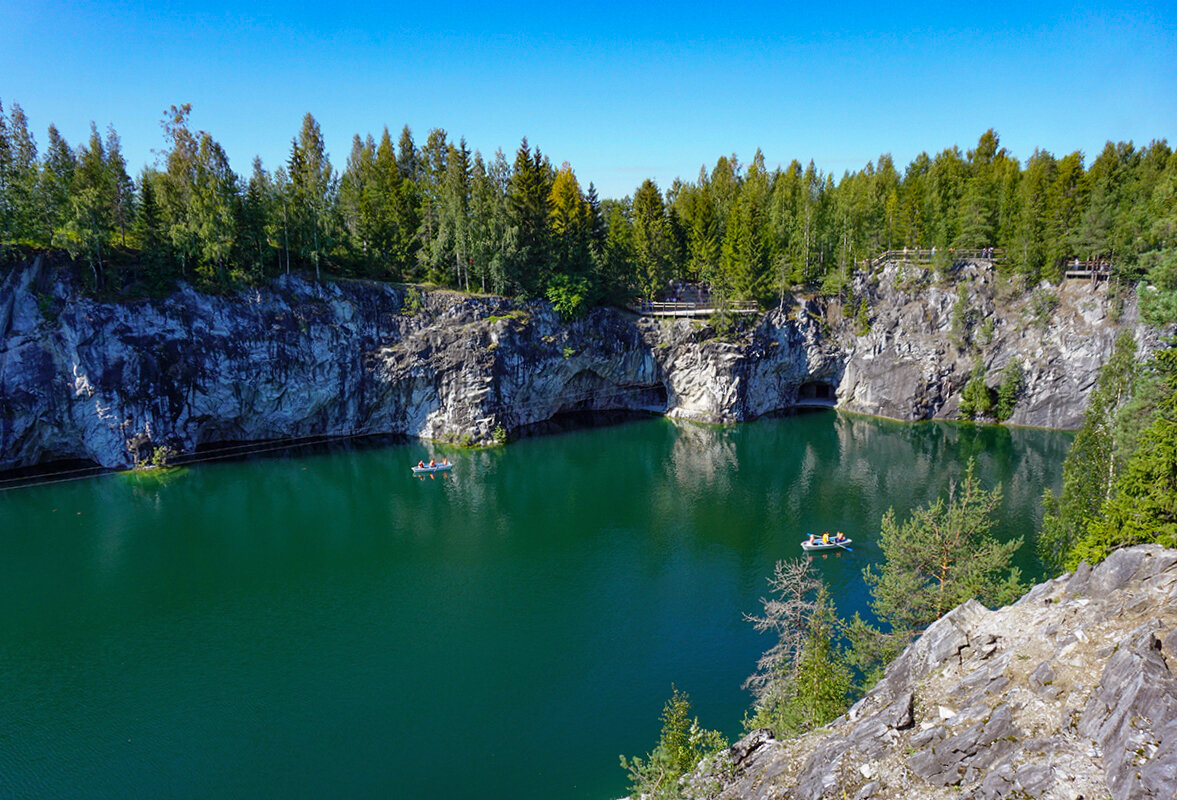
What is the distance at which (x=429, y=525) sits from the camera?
44.0 meters

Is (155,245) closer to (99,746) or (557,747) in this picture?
(99,746)

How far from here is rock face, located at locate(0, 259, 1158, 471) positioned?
5112cm

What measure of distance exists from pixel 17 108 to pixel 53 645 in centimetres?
4820

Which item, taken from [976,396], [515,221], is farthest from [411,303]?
[976,396]

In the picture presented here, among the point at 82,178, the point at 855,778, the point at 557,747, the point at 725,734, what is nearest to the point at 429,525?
the point at 557,747

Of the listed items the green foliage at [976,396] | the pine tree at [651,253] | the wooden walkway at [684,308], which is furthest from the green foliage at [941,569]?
the pine tree at [651,253]

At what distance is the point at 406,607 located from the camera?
108ft

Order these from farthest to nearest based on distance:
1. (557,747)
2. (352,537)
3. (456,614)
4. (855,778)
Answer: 1. (352,537)
2. (456,614)
3. (557,747)
4. (855,778)

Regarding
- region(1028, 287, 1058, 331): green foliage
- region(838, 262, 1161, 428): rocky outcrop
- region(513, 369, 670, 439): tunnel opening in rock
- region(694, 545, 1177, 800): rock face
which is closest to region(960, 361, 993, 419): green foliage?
region(838, 262, 1161, 428): rocky outcrop

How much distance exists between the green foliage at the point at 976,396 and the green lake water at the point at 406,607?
6.40 metres

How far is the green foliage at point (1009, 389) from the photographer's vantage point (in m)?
63.5

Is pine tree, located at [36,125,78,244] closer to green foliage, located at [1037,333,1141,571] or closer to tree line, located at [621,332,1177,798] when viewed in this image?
tree line, located at [621,332,1177,798]

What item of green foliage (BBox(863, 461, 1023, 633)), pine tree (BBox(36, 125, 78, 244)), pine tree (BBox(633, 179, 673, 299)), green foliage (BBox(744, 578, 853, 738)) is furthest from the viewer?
pine tree (BBox(633, 179, 673, 299))

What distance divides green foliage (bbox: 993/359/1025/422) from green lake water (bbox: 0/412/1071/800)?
260 inches
